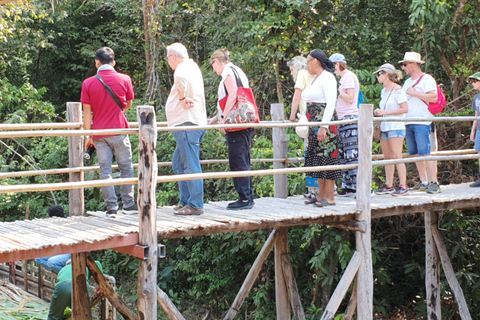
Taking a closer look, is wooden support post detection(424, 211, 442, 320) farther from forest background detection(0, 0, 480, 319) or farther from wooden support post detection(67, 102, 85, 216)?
wooden support post detection(67, 102, 85, 216)

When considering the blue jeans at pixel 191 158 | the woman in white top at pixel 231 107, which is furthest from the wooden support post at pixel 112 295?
the woman in white top at pixel 231 107

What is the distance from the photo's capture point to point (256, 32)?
988cm

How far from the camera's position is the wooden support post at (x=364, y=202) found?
18.3ft

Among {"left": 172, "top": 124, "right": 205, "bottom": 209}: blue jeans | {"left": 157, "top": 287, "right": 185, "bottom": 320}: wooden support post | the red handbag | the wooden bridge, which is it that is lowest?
{"left": 157, "top": 287, "right": 185, "bottom": 320}: wooden support post

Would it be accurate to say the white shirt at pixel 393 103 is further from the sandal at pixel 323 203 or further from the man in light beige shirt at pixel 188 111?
the man in light beige shirt at pixel 188 111

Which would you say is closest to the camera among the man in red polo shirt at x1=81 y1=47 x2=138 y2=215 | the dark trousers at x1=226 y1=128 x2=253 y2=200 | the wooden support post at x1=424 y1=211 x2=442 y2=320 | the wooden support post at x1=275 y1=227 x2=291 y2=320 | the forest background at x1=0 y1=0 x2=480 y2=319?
the man in red polo shirt at x1=81 y1=47 x2=138 y2=215

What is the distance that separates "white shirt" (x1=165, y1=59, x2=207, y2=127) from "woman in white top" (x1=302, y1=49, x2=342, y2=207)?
1.06 meters

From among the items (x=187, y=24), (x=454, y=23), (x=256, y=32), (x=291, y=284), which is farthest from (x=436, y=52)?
(x=187, y=24)

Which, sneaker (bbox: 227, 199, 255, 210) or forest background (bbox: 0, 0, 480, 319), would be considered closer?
sneaker (bbox: 227, 199, 255, 210)

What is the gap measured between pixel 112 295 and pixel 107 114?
70.1 inches

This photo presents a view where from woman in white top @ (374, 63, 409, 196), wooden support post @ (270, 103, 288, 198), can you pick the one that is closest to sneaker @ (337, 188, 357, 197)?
woman in white top @ (374, 63, 409, 196)

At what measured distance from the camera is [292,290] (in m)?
6.97

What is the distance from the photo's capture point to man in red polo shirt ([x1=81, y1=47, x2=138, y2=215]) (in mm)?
5348

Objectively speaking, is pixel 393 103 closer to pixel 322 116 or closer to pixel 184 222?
pixel 322 116
